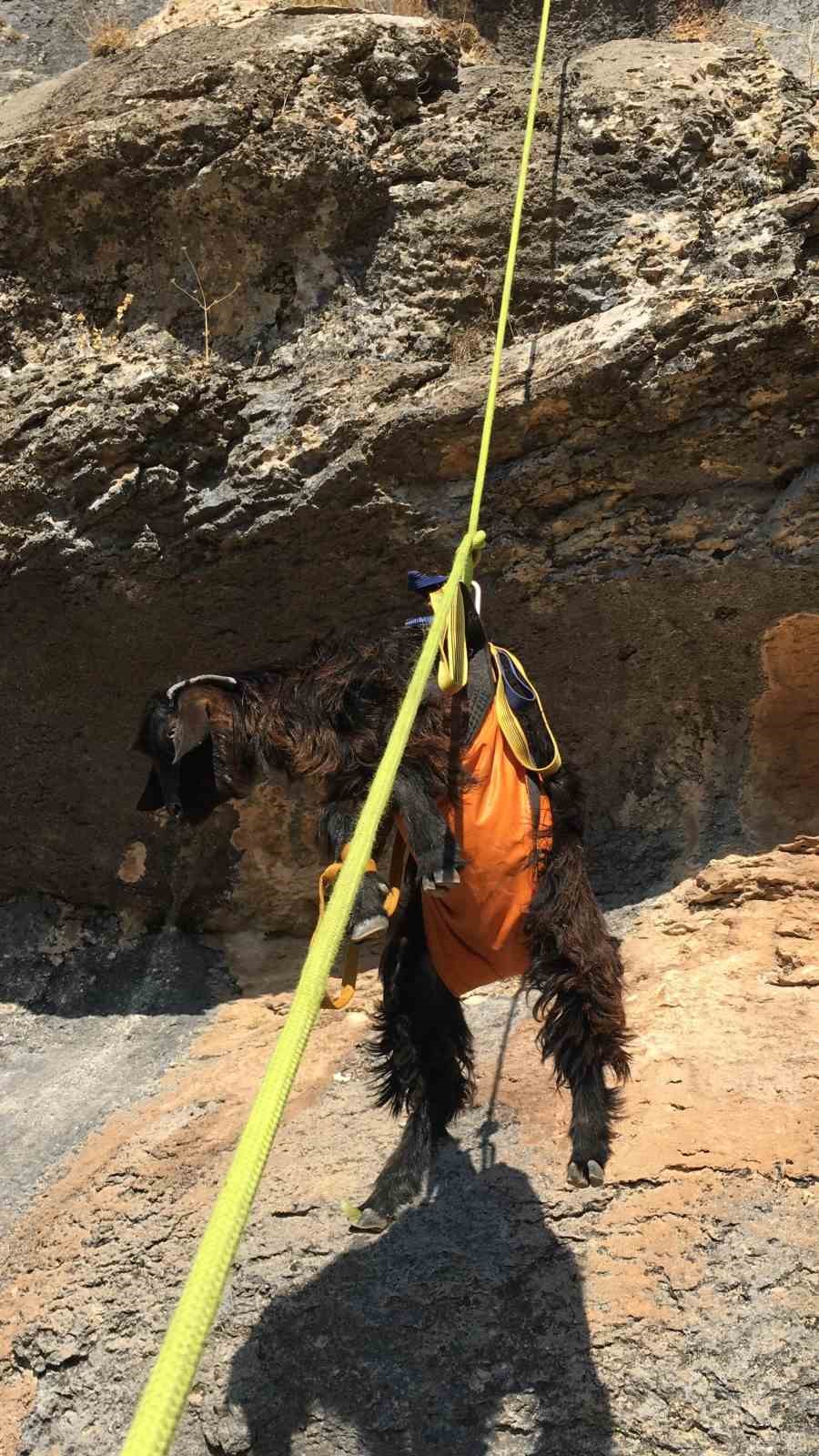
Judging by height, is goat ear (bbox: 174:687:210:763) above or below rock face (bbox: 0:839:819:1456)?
above

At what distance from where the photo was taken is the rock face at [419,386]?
14.7 feet

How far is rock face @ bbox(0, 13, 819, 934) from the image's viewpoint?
4.48m

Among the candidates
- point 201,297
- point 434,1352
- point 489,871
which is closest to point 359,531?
point 201,297

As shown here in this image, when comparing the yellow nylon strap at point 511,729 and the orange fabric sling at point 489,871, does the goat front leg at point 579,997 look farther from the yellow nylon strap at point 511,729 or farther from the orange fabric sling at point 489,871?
the yellow nylon strap at point 511,729

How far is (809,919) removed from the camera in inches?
175

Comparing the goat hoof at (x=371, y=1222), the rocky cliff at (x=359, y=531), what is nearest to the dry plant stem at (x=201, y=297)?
the rocky cliff at (x=359, y=531)

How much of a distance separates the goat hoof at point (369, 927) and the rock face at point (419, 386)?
231cm

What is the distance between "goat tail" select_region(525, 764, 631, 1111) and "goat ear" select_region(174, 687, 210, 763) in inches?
39.7

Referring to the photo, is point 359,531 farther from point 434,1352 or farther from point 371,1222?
point 434,1352

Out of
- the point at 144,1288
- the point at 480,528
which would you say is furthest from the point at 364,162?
the point at 144,1288

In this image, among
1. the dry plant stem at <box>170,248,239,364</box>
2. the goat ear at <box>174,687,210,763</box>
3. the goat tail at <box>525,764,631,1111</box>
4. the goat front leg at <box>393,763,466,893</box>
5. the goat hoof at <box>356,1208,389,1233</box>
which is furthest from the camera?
the dry plant stem at <box>170,248,239,364</box>

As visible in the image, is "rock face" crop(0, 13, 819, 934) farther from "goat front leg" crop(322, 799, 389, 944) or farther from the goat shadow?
"goat front leg" crop(322, 799, 389, 944)

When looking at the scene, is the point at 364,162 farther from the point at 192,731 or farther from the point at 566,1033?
the point at 566,1033

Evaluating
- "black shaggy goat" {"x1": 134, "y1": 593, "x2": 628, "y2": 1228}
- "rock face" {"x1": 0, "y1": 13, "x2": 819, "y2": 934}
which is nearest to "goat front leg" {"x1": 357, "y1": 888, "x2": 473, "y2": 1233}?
"black shaggy goat" {"x1": 134, "y1": 593, "x2": 628, "y2": 1228}
